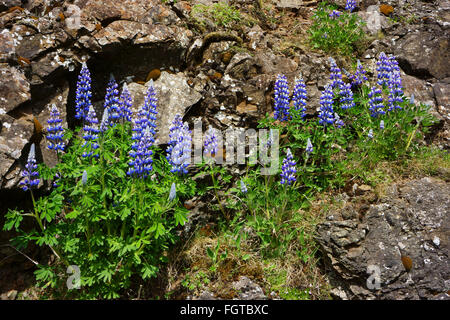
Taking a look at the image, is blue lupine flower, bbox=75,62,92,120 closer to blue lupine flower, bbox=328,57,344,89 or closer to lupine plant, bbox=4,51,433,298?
lupine plant, bbox=4,51,433,298

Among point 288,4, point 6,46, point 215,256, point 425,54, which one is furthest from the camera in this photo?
point 288,4

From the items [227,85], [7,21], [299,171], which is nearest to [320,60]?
[227,85]

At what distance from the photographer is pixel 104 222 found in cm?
385

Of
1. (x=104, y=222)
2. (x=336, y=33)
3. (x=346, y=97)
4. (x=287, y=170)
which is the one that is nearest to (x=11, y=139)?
(x=104, y=222)

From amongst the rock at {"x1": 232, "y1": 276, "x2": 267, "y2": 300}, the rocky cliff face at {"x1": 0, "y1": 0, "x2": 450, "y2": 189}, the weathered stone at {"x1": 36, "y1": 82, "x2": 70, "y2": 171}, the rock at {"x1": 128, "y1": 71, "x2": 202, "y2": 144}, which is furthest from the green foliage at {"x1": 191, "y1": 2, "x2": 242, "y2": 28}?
the rock at {"x1": 232, "y1": 276, "x2": 267, "y2": 300}

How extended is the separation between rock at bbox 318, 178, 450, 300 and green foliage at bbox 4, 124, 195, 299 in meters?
1.79

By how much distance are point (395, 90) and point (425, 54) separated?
5.62 feet

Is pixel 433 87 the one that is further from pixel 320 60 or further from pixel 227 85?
pixel 227 85

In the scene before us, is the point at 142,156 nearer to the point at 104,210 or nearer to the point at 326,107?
the point at 104,210

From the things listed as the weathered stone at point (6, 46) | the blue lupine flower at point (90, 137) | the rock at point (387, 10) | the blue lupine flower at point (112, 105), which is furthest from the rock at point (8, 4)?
the rock at point (387, 10)

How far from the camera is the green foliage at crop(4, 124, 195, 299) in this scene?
3.52 m

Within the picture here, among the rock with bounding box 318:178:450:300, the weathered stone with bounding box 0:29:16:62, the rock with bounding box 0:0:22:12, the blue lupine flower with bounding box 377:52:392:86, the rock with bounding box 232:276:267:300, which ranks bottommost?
the rock with bounding box 232:276:267:300

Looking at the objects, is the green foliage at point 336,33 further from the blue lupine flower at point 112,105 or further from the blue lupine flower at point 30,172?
the blue lupine flower at point 30,172

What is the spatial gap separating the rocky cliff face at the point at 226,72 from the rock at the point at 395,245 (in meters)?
0.01
